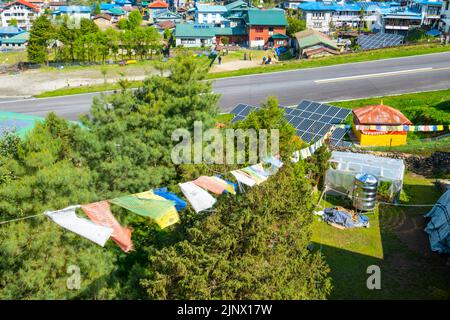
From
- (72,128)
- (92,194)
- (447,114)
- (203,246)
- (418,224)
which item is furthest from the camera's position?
(447,114)

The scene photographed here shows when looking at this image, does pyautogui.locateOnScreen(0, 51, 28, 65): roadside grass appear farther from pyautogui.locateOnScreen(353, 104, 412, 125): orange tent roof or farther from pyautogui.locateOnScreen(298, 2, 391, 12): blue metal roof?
pyautogui.locateOnScreen(353, 104, 412, 125): orange tent roof

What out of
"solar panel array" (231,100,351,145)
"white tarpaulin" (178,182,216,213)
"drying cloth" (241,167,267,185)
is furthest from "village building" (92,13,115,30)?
"white tarpaulin" (178,182,216,213)

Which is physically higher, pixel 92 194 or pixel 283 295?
pixel 92 194

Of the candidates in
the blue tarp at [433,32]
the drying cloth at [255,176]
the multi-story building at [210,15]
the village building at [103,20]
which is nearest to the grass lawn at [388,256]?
the drying cloth at [255,176]

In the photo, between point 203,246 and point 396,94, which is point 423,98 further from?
point 203,246

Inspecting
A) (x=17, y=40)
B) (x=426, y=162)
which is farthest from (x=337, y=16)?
(x=426, y=162)
